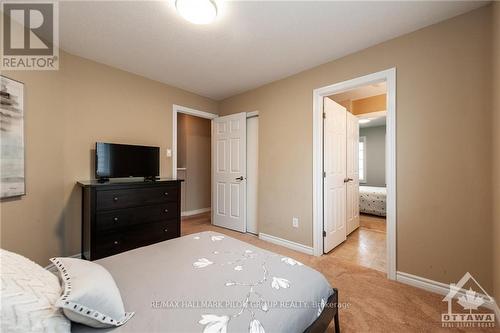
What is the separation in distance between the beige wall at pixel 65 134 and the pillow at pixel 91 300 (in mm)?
1659

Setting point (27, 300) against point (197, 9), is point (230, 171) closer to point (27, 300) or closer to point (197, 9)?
point (197, 9)

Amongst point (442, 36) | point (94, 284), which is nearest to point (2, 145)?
point (94, 284)

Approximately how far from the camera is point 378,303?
172 cm

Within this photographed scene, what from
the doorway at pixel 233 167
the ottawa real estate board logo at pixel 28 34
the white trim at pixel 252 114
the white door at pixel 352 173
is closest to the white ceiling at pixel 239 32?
the ottawa real estate board logo at pixel 28 34

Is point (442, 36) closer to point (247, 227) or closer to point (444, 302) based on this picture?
point (444, 302)

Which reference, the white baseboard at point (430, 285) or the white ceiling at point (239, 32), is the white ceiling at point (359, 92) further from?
the white baseboard at point (430, 285)

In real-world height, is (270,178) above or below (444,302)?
above

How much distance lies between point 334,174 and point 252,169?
1.36 metres

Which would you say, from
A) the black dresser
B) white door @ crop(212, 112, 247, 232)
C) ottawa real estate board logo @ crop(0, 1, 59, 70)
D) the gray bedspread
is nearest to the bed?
white door @ crop(212, 112, 247, 232)

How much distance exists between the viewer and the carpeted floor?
1.48 metres

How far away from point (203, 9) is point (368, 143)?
21.9ft

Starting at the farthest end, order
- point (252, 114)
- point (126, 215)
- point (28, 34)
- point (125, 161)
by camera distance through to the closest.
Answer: point (252, 114), point (125, 161), point (126, 215), point (28, 34)

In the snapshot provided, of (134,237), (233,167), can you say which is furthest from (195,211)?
(134,237)

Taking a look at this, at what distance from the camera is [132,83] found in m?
2.91
